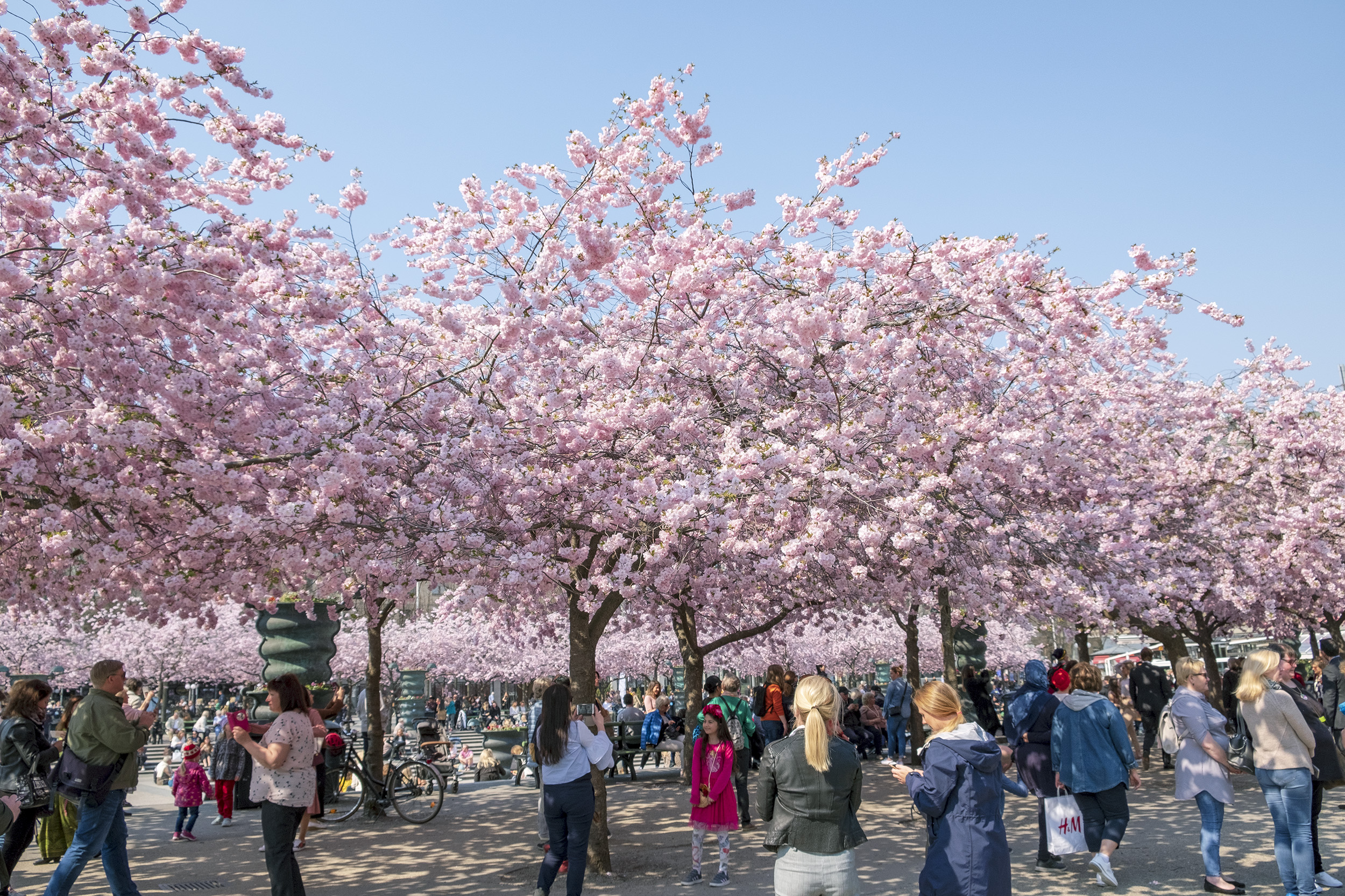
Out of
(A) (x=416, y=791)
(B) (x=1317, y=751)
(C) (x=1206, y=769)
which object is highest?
(B) (x=1317, y=751)

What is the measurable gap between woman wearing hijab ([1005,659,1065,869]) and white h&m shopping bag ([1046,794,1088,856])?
34.8 inches

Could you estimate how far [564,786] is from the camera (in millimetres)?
6434

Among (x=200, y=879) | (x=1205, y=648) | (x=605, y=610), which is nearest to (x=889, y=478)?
(x=605, y=610)

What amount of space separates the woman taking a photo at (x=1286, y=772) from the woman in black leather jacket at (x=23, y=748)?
822 centimetres

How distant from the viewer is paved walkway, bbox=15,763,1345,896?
306 inches

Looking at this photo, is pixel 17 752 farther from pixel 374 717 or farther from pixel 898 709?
pixel 898 709

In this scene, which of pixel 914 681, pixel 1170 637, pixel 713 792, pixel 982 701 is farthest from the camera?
pixel 914 681

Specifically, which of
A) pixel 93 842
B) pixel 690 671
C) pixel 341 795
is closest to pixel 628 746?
pixel 690 671

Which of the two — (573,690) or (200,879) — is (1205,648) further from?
(200,879)

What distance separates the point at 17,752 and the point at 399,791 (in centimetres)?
661

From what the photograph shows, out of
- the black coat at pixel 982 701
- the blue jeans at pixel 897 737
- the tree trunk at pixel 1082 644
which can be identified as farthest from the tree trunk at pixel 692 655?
the tree trunk at pixel 1082 644

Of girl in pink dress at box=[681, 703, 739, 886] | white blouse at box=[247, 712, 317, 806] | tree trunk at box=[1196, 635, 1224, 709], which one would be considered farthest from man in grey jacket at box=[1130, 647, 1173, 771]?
white blouse at box=[247, 712, 317, 806]

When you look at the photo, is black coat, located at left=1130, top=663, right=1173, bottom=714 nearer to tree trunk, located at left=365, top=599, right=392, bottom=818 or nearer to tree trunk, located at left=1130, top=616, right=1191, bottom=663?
tree trunk, located at left=1130, top=616, right=1191, bottom=663

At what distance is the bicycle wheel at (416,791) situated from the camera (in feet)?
39.8
